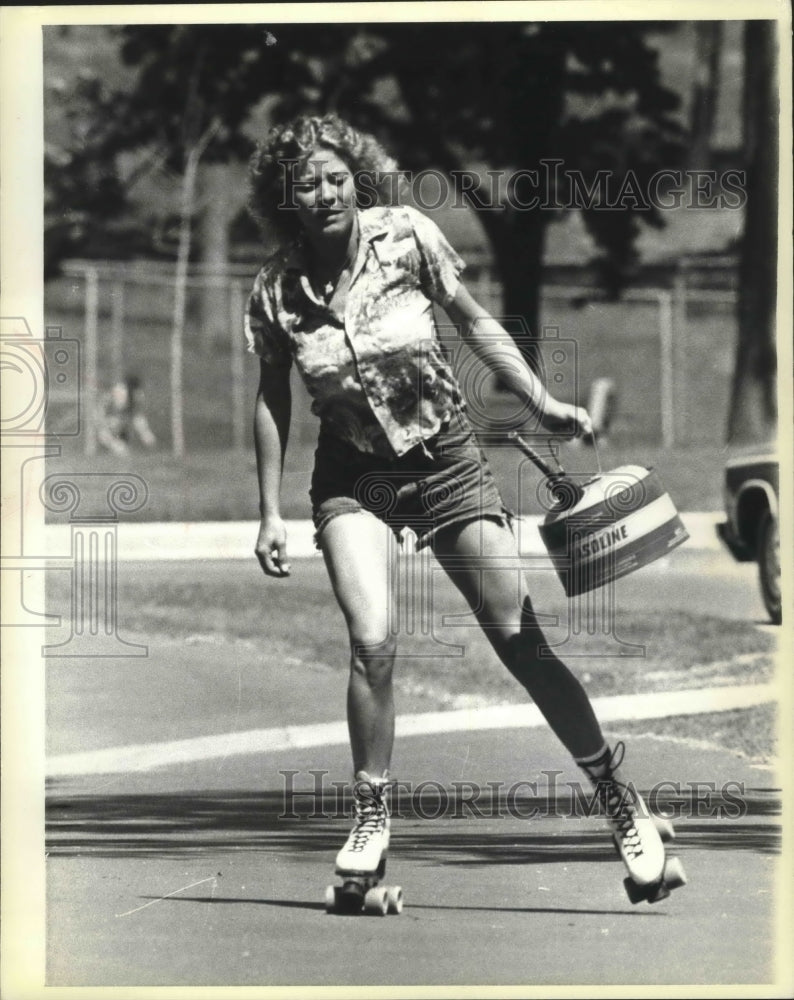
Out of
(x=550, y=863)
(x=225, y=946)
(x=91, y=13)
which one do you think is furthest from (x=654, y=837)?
(x=91, y=13)

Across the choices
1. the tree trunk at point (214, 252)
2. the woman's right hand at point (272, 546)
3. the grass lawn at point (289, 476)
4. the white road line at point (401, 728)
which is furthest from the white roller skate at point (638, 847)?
the tree trunk at point (214, 252)

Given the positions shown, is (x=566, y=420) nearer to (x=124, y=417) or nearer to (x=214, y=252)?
(x=124, y=417)

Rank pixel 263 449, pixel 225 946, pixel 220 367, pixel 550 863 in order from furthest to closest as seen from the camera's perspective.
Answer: pixel 220 367
pixel 550 863
pixel 263 449
pixel 225 946

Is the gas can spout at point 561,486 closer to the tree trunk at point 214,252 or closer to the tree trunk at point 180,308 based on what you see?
the tree trunk at point 214,252

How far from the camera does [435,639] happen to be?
10.2 metres

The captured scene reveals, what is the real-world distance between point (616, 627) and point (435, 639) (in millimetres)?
1068

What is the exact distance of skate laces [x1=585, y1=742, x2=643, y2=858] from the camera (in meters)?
5.34

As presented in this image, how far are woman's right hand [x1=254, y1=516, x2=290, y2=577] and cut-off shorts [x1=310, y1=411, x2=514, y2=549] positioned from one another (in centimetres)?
11

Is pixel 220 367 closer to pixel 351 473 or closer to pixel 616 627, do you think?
pixel 616 627

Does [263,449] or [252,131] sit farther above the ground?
[252,131]

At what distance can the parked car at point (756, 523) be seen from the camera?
1063cm

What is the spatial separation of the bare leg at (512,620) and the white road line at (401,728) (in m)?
2.58

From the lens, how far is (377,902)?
5289 mm

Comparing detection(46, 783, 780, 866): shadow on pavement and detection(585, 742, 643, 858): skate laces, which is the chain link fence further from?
detection(585, 742, 643, 858): skate laces
